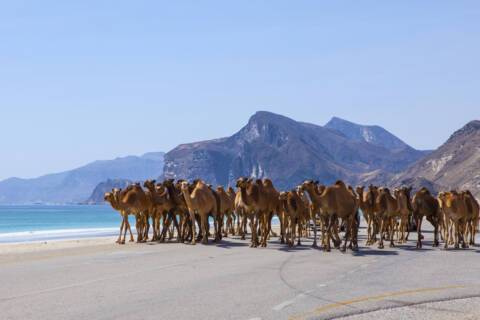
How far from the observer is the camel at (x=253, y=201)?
26.7 m

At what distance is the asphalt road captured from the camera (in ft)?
37.9

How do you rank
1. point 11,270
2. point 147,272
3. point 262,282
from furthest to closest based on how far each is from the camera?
point 11,270
point 147,272
point 262,282

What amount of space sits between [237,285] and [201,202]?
540 inches

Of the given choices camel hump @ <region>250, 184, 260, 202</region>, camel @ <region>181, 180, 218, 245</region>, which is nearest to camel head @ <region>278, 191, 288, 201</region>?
camel hump @ <region>250, 184, 260, 202</region>

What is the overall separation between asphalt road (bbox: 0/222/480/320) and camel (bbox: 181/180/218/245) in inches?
197

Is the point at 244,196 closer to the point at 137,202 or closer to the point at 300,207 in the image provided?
the point at 300,207

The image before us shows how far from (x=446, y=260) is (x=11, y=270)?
11.4 metres

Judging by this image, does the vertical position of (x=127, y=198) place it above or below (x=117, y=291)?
above

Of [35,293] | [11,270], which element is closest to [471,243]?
[11,270]

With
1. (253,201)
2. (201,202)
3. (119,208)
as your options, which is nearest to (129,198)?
(119,208)

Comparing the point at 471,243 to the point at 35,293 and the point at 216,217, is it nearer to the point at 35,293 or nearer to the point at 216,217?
the point at 216,217

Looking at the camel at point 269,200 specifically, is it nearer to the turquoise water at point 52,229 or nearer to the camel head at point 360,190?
the camel head at point 360,190

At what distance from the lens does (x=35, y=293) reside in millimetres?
13641

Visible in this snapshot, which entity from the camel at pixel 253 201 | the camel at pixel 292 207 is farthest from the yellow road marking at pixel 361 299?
the camel at pixel 292 207
